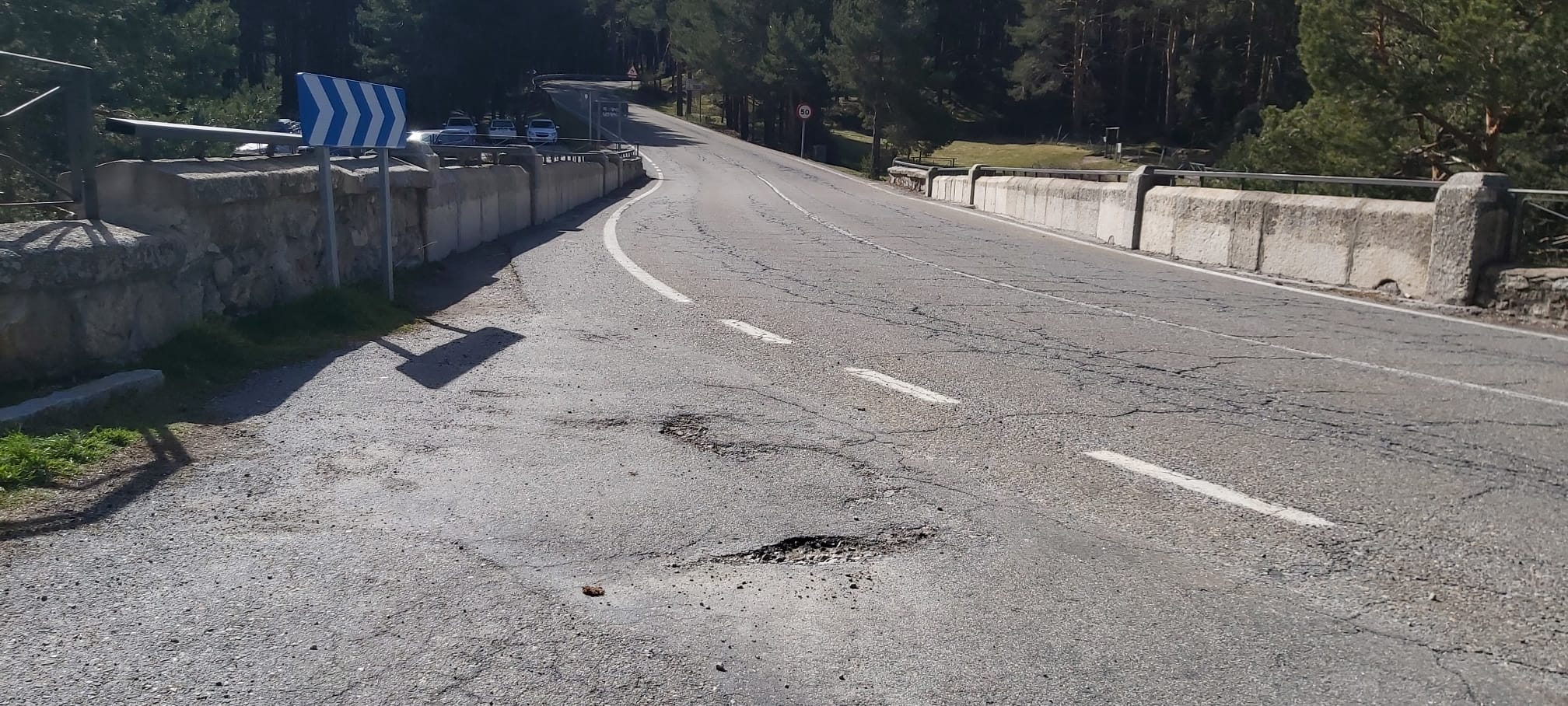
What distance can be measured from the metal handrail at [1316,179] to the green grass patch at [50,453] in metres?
12.9

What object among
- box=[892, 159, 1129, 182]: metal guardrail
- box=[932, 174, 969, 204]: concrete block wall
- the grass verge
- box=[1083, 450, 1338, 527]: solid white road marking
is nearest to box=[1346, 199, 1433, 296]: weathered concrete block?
box=[892, 159, 1129, 182]: metal guardrail

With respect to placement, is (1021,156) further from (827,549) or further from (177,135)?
(827,549)

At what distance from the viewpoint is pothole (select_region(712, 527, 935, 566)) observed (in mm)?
4840

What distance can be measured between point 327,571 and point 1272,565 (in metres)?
3.76

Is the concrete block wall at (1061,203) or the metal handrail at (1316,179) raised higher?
the metal handrail at (1316,179)

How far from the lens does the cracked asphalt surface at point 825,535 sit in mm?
3826

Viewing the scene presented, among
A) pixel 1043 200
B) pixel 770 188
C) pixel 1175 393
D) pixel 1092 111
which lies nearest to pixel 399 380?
pixel 1175 393

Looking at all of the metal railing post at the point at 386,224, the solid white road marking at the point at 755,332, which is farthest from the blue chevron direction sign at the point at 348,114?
the solid white road marking at the point at 755,332

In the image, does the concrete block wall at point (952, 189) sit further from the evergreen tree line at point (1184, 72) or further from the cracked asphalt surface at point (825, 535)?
the cracked asphalt surface at point (825, 535)

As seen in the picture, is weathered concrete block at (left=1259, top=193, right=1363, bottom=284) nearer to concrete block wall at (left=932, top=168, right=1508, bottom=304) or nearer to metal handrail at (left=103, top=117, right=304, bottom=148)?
concrete block wall at (left=932, top=168, right=1508, bottom=304)

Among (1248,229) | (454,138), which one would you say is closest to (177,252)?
(1248,229)

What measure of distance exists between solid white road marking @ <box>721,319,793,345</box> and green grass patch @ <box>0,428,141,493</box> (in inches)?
198

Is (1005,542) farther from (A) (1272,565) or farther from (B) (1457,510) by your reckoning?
(B) (1457,510)

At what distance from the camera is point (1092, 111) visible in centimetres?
7894
